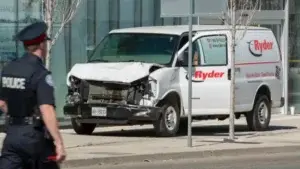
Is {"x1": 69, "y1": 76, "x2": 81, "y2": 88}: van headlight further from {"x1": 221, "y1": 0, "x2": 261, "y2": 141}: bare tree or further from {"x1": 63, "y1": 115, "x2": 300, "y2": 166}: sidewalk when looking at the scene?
{"x1": 221, "y1": 0, "x2": 261, "y2": 141}: bare tree

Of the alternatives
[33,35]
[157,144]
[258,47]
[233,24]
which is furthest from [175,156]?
[33,35]

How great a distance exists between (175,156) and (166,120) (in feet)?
9.05

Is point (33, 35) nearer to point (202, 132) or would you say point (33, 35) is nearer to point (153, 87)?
point (153, 87)

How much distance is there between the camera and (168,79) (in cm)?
1777

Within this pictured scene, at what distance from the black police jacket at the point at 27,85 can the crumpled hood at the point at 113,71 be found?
32.8 ft

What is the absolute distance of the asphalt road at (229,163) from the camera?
46.9 ft

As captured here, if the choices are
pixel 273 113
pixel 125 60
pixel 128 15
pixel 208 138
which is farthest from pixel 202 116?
pixel 273 113

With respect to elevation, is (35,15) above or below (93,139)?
above

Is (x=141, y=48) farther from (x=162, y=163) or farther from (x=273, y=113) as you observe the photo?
(x=273, y=113)

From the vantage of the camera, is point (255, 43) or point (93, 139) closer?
point (93, 139)

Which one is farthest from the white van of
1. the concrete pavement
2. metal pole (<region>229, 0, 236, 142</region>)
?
metal pole (<region>229, 0, 236, 142</region>)

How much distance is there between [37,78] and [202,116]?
12.3m

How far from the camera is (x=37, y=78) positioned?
703 centimetres

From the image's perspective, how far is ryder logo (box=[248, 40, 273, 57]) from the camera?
19891 mm
